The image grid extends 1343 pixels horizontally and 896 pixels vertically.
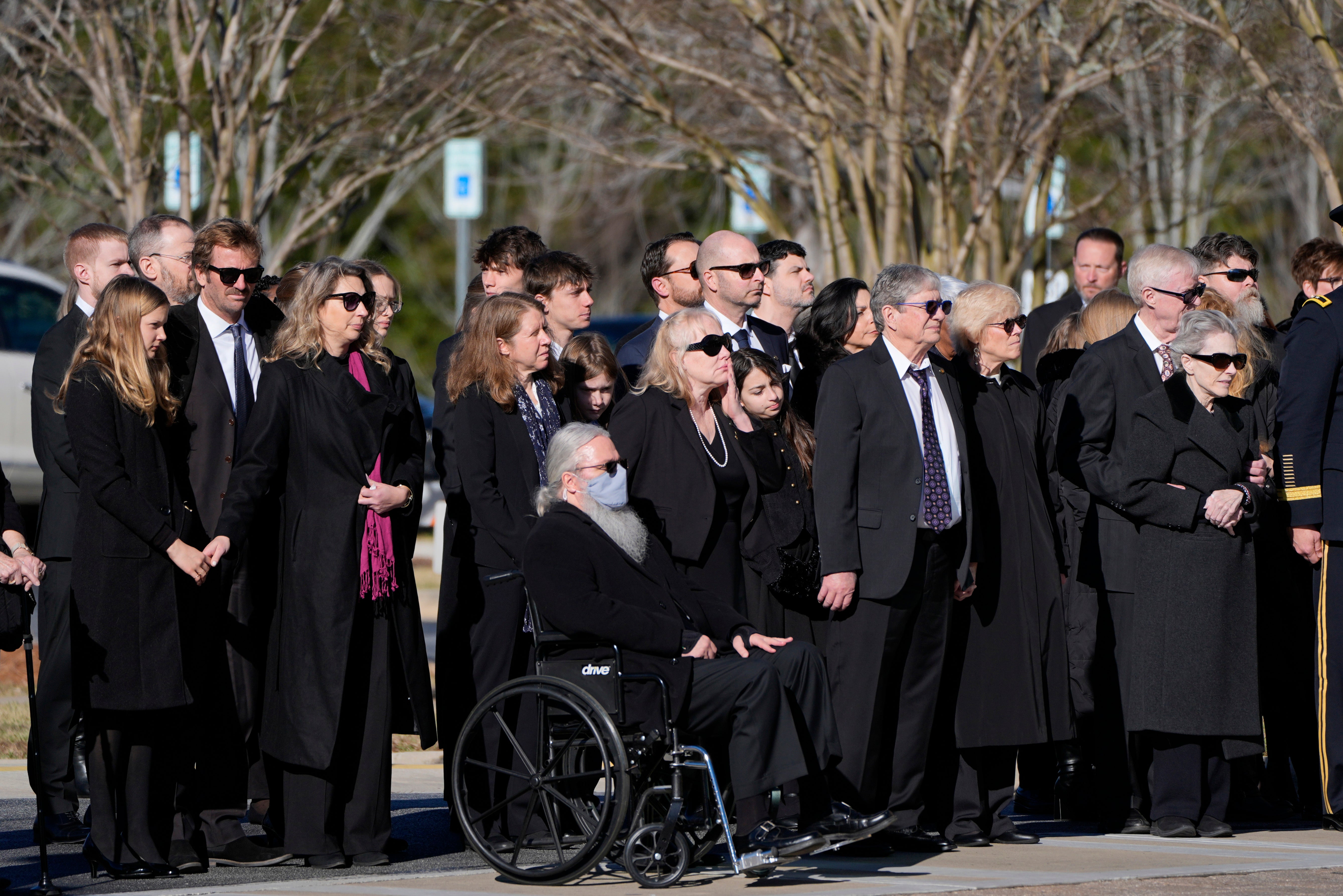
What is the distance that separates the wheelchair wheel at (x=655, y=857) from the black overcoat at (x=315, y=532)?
1.03 m

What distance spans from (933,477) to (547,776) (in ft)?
6.09

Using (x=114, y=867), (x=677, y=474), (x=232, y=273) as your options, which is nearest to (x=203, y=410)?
(x=232, y=273)

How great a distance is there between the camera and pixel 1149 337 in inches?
325

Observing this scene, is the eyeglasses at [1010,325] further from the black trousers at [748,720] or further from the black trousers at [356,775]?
the black trousers at [356,775]

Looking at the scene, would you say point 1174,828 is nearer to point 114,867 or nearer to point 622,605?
point 622,605

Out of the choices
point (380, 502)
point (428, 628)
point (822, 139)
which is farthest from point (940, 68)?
point (380, 502)

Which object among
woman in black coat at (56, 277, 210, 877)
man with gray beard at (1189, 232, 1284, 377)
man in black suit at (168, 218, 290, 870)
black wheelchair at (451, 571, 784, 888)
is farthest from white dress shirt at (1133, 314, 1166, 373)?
woman in black coat at (56, 277, 210, 877)

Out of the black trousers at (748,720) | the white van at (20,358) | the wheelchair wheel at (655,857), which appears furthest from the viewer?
the white van at (20,358)

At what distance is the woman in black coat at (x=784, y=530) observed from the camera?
761 cm

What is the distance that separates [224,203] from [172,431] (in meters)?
7.80

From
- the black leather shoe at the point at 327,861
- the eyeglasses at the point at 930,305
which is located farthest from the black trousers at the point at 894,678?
the black leather shoe at the point at 327,861

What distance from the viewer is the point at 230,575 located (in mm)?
7180

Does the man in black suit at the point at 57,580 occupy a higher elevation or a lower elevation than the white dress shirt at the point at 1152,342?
lower

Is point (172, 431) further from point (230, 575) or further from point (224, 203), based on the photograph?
point (224, 203)
